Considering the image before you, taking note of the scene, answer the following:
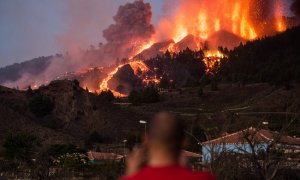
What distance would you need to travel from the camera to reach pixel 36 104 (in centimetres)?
7038

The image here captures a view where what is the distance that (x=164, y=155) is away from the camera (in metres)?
2.94

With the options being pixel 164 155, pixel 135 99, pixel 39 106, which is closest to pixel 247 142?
pixel 164 155

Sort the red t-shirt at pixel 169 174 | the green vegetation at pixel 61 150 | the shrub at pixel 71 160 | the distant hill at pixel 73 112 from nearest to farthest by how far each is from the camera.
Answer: the red t-shirt at pixel 169 174
the shrub at pixel 71 160
the green vegetation at pixel 61 150
the distant hill at pixel 73 112

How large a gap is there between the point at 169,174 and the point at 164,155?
0.13m

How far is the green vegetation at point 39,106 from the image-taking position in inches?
2771

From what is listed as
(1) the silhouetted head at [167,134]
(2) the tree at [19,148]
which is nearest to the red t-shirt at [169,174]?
(1) the silhouetted head at [167,134]

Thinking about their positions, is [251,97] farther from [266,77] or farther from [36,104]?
[36,104]

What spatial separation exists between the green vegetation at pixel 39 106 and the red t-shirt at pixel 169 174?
226ft

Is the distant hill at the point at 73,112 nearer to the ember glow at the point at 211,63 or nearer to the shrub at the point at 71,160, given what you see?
the shrub at the point at 71,160

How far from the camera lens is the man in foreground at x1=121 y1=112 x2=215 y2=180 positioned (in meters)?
2.86

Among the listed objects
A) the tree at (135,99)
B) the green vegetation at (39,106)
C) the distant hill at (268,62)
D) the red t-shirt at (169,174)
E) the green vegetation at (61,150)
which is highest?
the distant hill at (268,62)

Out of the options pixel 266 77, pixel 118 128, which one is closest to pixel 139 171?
pixel 118 128

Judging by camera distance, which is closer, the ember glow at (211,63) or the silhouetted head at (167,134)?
the silhouetted head at (167,134)

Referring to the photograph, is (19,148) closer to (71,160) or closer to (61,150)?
(61,150)
